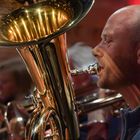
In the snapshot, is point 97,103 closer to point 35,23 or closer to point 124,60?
point 124,60

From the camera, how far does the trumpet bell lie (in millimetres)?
1322

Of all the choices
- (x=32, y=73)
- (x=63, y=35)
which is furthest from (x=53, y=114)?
(x=63, y=35)

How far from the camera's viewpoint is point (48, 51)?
1.33m

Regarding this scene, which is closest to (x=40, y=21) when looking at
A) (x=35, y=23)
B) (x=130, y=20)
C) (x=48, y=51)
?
(x=35, y=23)

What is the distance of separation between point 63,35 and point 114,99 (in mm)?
762

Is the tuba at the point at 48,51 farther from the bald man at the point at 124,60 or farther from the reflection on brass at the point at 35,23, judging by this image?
the bald man at the point at 124,60

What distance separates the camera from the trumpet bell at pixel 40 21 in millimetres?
1322

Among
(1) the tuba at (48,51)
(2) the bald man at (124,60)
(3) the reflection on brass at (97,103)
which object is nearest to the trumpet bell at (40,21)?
(1) the tuba at (48,51)

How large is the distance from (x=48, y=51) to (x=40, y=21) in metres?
0.15

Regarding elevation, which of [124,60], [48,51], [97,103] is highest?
[48,51]

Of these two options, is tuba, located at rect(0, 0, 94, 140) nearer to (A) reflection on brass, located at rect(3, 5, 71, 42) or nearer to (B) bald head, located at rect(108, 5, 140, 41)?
(A) reflection on brass, located at rect(3, 5, 71, 42)

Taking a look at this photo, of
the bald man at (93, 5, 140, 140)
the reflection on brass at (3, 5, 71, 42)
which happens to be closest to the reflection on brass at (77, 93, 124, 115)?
the bald man at (93, 5, 140, 140)

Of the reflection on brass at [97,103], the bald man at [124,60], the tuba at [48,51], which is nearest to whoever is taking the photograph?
the tuba at [48,51]

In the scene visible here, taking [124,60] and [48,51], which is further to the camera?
[124,60]
